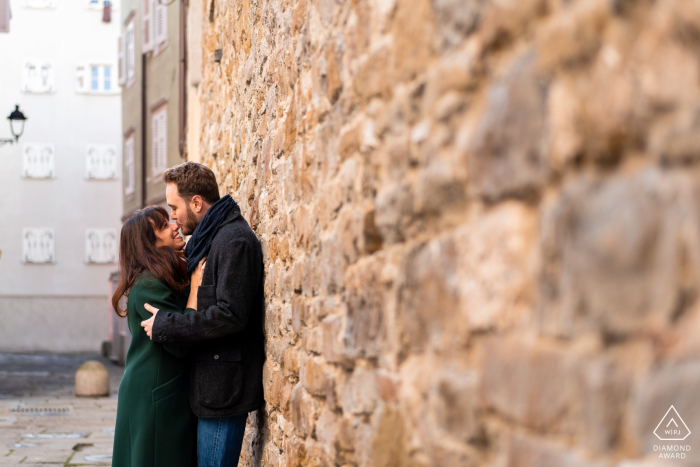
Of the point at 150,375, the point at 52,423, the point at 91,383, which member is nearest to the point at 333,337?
the point at 150,375

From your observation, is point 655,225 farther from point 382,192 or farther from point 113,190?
point 113,190

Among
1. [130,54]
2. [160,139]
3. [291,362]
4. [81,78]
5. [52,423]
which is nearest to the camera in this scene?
[291,362]

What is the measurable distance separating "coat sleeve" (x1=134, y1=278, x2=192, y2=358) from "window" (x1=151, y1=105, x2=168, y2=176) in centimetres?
1304

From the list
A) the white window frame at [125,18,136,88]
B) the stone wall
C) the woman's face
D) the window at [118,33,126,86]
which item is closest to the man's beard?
the woman's face

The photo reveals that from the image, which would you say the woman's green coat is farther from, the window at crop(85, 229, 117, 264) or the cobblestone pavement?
the window at crop(85, 229, 117, 264)

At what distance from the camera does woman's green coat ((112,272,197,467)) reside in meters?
3.59

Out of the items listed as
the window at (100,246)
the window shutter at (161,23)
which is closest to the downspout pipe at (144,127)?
the window shutter at (161,23)

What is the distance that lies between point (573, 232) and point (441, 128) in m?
0.52

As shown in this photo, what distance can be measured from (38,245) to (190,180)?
25.1 meters

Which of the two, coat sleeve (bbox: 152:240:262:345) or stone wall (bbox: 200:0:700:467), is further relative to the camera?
coat sleeve (bbox: 152:240:262:345)

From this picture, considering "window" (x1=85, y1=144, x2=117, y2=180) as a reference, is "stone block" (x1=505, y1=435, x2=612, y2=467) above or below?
below

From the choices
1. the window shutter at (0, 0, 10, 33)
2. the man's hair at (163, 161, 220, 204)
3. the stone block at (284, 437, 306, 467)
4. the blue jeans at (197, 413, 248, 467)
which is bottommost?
the blue jeans at (197, 413, 248, 467)

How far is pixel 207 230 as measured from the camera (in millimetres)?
3689

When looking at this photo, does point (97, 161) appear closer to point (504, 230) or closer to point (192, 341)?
point (192, 341)
